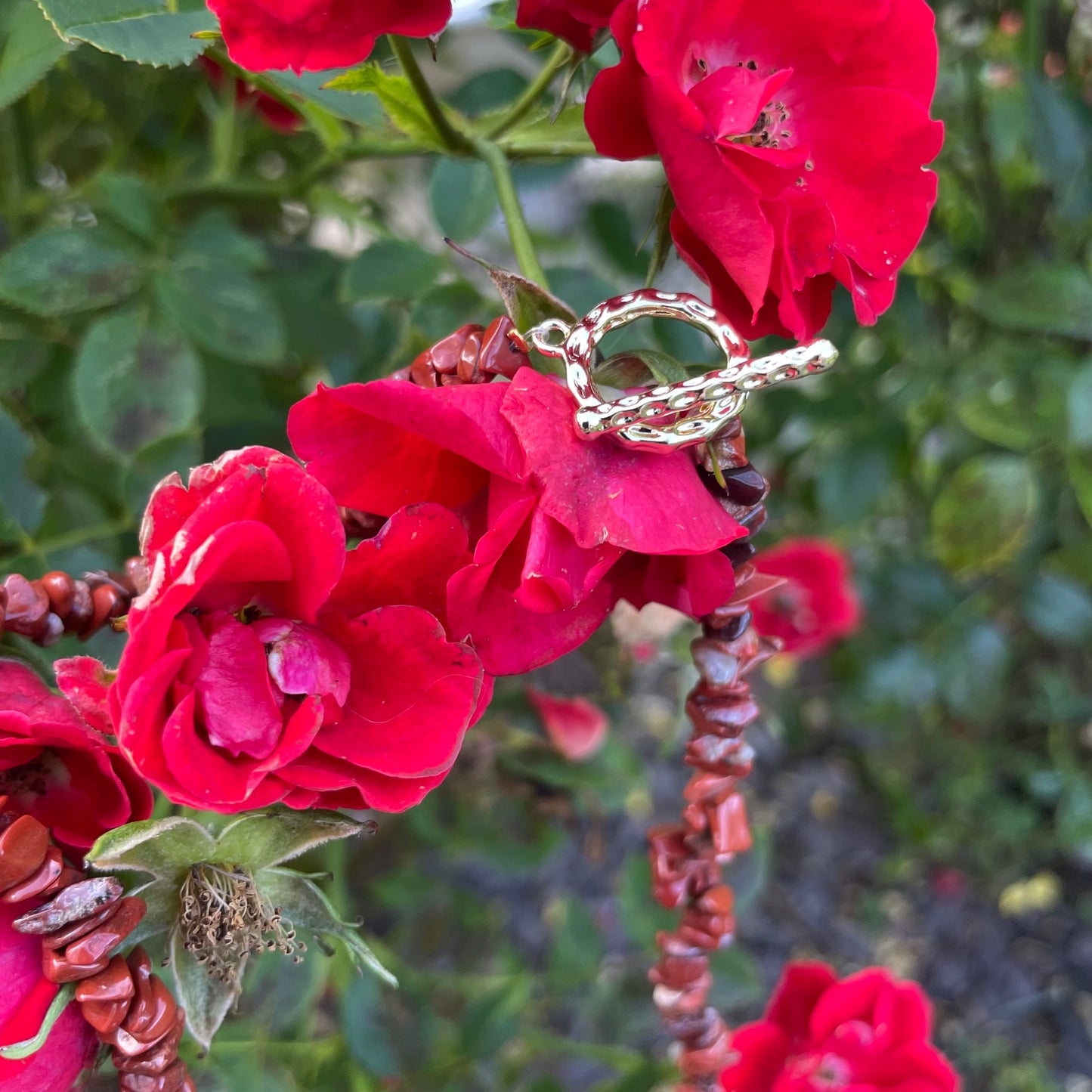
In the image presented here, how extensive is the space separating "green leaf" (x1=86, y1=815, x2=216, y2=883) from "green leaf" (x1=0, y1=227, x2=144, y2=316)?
1.15 feet

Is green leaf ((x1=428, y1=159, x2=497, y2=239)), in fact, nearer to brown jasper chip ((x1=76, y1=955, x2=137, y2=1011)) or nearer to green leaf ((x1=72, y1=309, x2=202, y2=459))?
green leaf ((x1=72, y1=309, x2=202, y2=459))

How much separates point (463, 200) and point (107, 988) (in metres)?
0.46

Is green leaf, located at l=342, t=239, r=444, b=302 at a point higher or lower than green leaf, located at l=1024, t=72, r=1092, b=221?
higher

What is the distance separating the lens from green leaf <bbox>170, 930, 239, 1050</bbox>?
12.7 inches

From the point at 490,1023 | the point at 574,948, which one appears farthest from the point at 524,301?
the point at 574,948

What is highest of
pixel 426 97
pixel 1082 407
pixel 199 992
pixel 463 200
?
pixel 426 97

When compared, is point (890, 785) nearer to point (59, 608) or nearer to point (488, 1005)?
point (488, 1005)

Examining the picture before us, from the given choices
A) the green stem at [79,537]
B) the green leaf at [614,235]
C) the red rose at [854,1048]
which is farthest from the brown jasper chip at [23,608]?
the green leaf at [614,235]

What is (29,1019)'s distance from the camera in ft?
0.94

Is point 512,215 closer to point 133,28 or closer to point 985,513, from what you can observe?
point 133,28

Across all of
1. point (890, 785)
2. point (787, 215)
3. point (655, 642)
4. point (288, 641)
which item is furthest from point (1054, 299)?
point (890, 785)

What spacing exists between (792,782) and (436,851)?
0.63 metres

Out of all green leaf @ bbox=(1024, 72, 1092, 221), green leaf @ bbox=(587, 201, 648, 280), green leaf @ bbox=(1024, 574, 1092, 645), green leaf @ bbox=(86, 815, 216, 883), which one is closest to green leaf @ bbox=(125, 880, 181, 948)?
green leaf @ bbox=(86, 815, 216, 883)

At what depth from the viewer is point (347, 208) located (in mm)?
706
